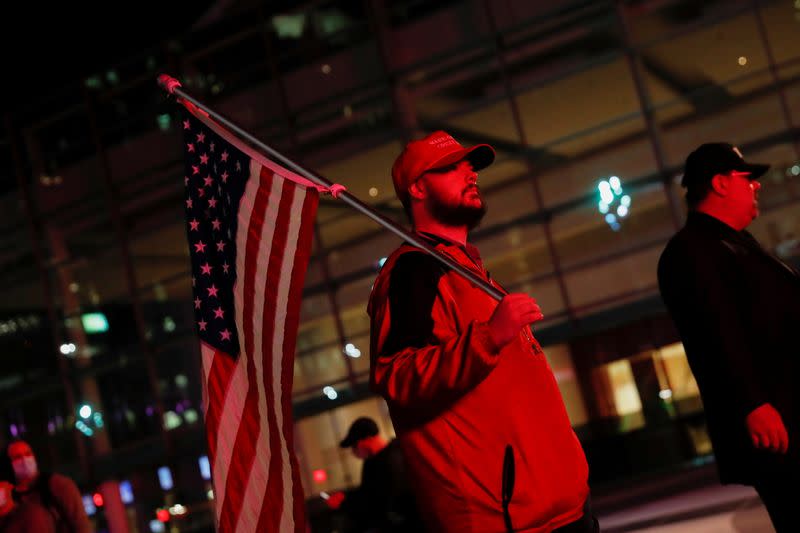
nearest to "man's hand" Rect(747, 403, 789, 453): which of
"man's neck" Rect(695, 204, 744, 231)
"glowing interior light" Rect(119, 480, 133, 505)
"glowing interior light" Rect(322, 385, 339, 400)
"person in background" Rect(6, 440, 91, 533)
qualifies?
"man's neck" Rect(695, 204, 744, 231)

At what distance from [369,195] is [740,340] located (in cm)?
1656

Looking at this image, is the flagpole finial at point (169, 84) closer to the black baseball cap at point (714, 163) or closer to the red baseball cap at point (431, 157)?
the red baseball cap at point (431, 157)

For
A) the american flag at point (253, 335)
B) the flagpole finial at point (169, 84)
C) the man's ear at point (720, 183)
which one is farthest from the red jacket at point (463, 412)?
the man's ear at point (720, 183)

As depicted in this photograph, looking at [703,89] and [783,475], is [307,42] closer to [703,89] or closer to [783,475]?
[703,89]

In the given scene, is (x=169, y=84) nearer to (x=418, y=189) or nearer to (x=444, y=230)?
(x=418, y=189)

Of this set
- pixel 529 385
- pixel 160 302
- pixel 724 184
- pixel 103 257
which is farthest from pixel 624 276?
pixel 529 385

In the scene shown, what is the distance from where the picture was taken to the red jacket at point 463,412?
9.84 ft

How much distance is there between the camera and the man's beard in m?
3.45

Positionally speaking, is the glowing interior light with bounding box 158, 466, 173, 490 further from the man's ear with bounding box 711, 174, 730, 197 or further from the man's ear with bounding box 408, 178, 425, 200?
the man's ear with bounding box 408, 178, 425, 200

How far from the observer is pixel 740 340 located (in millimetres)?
4051

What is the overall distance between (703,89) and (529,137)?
3.02 meters

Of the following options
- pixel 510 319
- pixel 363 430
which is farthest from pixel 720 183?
pixel 363 430

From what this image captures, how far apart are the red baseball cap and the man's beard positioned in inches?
4.7

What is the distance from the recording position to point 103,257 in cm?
2314
